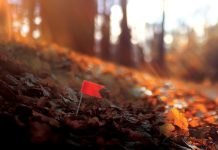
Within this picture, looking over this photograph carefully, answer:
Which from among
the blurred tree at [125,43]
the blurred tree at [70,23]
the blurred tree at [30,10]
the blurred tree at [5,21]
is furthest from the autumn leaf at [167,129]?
the blurred tree at [125,43]

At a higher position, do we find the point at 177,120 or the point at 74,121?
the point at 177,120

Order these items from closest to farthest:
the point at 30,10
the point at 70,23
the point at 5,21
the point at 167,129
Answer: the point at 167,129
the point at 5,21
the point at 70,23
the point at 30,10

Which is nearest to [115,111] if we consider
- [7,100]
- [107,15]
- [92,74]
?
[7,100]

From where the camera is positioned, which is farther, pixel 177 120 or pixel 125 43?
pixel 125 43

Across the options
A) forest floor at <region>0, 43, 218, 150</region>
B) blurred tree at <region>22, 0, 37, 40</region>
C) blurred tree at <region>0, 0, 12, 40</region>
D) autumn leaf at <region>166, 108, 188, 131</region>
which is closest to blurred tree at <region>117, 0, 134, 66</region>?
blurred tree at <region>22, 0, 37, 40</region>

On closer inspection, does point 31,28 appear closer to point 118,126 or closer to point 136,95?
point 136,95

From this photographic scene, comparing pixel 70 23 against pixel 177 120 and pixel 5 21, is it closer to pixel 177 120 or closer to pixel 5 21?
pixel 5 21

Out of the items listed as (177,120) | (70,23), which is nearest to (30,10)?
(70,23)

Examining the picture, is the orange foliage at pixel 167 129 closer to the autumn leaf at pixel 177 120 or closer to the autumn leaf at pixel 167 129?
the autumn leaf at pixel 167 129

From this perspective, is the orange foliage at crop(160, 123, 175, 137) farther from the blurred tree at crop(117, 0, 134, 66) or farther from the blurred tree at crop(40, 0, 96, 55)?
the blurred tree at crop(117, 0, 134, 66)
